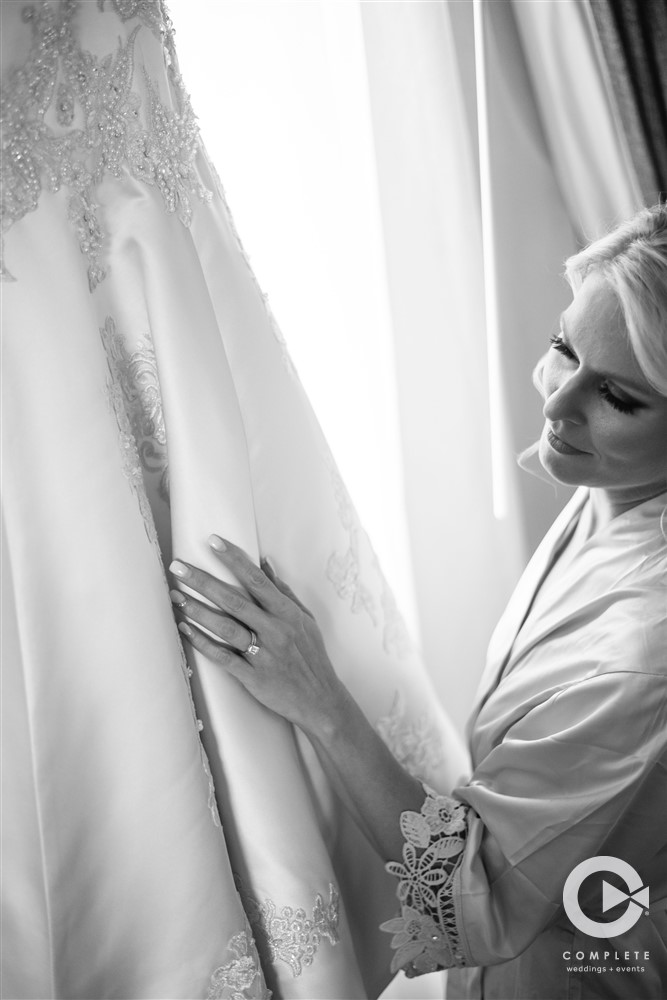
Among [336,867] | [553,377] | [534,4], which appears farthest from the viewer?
[534,4]

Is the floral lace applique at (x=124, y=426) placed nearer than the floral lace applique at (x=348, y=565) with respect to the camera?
Yes

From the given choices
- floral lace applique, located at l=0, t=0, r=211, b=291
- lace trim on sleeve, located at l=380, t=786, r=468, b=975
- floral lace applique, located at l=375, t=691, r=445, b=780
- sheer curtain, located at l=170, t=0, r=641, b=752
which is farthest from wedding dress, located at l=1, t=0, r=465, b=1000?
sheer curtain, located at l=170, t=0, r=641, b=752

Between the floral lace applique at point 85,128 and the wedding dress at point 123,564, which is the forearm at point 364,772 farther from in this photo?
the floral lace applique at point 85,128

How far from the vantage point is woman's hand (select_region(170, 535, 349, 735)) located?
75cm

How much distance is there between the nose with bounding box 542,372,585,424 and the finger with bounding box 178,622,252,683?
1.69 ft

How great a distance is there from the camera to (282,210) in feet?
4.69

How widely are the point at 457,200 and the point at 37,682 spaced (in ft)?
4.41

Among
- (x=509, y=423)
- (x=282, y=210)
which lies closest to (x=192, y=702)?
(x=282, y=210)

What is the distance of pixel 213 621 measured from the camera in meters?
0.76

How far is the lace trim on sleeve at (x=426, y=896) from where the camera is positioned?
2.92 feet

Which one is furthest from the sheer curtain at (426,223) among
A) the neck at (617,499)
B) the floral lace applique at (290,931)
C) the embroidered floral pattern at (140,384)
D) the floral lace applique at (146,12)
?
the floral lace applique at (290,931)

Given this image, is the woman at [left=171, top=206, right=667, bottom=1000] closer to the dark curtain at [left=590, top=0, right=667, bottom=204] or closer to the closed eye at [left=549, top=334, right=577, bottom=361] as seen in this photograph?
the closed eye at [left=549, top=334, right=577, bottom=361]

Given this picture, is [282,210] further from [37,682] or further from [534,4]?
[37,682]

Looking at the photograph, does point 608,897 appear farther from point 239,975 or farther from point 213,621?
point 213,621
